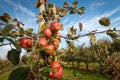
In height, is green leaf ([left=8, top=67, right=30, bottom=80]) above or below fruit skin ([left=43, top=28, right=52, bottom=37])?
below

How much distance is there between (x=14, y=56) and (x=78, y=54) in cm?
4025

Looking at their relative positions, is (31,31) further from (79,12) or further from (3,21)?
(79,12)

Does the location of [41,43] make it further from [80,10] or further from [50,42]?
[80,10]

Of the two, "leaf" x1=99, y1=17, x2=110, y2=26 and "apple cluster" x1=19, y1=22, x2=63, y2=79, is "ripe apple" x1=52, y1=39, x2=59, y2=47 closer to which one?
"apple cluster" x1=19, y1=22, x2=63, y2=79

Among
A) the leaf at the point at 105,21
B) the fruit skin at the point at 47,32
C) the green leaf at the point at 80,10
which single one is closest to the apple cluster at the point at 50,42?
the fruit skin at the point at 47,32

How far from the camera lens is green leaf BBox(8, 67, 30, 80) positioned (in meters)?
0.98

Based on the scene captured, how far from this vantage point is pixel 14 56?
3.64ft

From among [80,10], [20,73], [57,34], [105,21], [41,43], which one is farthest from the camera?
[80,10]

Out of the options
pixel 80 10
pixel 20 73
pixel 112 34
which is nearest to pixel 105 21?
pixel 112 34

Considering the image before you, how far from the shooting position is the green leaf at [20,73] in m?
0.98

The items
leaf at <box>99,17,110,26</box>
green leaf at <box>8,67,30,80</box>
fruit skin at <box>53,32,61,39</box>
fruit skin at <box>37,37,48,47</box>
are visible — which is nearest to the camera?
green leaf at <box>8,67,30,80</box>

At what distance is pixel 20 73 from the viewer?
0.99 m

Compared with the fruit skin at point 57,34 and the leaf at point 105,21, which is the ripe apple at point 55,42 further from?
the leaf at point 105,21

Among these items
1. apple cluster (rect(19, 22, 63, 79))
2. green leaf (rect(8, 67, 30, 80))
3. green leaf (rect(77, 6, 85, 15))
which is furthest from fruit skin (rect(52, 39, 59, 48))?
green leaf (rect(77, 6, 85, 15))
